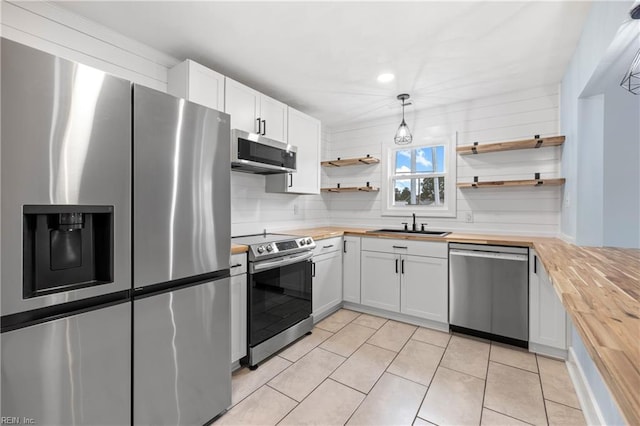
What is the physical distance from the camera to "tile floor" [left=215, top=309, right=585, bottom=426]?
1783mm

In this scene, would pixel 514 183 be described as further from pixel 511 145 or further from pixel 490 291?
pixel 490 291

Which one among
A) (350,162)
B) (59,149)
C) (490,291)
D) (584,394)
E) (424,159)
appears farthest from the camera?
(350,162)

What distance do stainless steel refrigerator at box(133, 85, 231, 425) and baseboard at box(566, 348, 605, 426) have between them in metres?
2.14

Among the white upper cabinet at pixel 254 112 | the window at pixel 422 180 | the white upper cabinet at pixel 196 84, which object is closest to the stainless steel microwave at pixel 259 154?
the white upper cabinet at pixel 254 112

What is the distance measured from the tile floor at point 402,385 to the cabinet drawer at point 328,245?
878mm

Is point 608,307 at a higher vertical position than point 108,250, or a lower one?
lower

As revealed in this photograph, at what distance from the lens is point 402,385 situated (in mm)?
2098

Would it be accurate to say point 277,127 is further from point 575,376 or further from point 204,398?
point 575,376

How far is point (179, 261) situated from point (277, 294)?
1.18m

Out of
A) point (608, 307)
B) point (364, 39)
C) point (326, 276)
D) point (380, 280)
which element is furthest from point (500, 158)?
point (608, 307)

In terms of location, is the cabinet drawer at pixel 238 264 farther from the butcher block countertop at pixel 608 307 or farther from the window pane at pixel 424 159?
the window pane at pixel 424 159

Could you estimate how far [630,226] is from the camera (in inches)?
82.4

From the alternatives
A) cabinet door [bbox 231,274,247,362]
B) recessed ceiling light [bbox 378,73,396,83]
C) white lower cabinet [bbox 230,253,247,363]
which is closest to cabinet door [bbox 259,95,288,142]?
recessed ceiling light [bbox 378,73,396,83]

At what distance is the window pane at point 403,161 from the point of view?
3935mm
